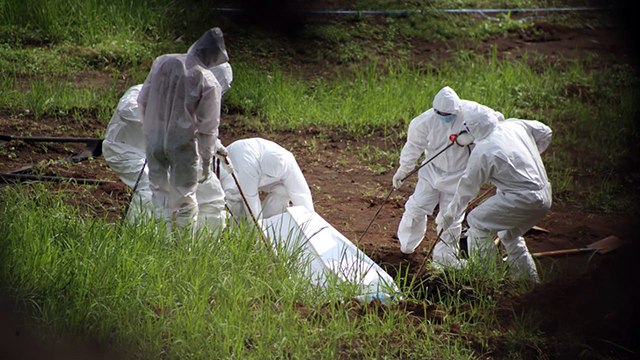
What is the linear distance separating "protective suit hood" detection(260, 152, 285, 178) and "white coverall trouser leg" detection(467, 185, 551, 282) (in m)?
1.12

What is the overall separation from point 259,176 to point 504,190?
4.63ft

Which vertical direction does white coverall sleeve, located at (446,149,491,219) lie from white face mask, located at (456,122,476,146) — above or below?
below

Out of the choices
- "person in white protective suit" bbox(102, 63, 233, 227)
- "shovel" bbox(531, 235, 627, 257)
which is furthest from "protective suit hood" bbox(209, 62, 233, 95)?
"shovel" bbox(531, 235, 627, 257)

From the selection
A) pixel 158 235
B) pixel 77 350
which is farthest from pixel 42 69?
pixel 77 350

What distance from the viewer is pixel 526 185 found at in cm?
494

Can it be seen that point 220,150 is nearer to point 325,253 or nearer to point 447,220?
point 325,253

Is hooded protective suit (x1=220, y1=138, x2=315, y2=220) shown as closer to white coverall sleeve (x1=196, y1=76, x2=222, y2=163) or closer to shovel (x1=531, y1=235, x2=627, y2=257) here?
white coverall sleeve (x1=196, y1=76, x2=222, y2=163)

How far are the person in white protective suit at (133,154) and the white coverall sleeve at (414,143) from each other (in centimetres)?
118

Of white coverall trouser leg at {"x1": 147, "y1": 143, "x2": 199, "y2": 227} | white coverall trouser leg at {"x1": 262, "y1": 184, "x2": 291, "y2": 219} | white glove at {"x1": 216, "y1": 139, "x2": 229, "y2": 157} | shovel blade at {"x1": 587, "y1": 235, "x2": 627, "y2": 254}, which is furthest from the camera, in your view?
white coverall trouser leg at {"x1": 262, "y1": 184, "x2": 291, "y2": 219}

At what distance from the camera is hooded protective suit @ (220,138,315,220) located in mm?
5336

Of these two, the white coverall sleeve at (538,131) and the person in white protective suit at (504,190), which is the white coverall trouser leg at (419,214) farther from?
the white coverall sleeve at (538,131)

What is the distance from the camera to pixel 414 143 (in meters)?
5.67

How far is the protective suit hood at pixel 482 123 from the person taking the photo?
16.3 feet

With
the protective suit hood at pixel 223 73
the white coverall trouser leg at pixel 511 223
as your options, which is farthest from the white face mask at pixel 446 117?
the protective suit hood at pixel 223 73
